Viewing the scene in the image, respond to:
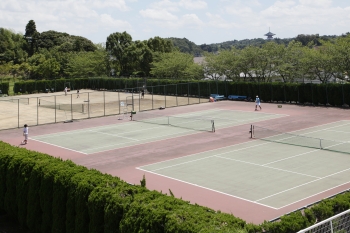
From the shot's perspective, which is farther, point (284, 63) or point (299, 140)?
point (284, 63)

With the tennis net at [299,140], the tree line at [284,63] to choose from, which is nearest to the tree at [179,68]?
the tree line at [284,63]

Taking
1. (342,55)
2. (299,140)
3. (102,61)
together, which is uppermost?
(102,61)

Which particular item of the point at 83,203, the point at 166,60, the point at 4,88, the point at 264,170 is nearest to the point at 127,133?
the point at 264,170

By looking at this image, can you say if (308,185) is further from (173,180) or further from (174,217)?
(174,217)

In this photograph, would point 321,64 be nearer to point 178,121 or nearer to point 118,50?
point 178,121

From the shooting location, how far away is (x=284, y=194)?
21.1 meters

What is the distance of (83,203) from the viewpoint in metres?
14.9

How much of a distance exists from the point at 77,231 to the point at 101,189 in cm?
189

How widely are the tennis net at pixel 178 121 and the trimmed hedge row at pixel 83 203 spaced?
794 inches

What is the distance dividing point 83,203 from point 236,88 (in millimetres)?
45075

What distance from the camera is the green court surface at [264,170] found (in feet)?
70.6

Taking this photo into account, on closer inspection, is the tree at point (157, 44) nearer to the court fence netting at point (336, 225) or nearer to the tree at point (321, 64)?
the tree at point (321, 64)

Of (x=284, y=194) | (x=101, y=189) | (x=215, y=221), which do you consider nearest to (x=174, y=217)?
(x=215, y=221)

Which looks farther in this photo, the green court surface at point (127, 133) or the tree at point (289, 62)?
the tree at point (289, 62)
